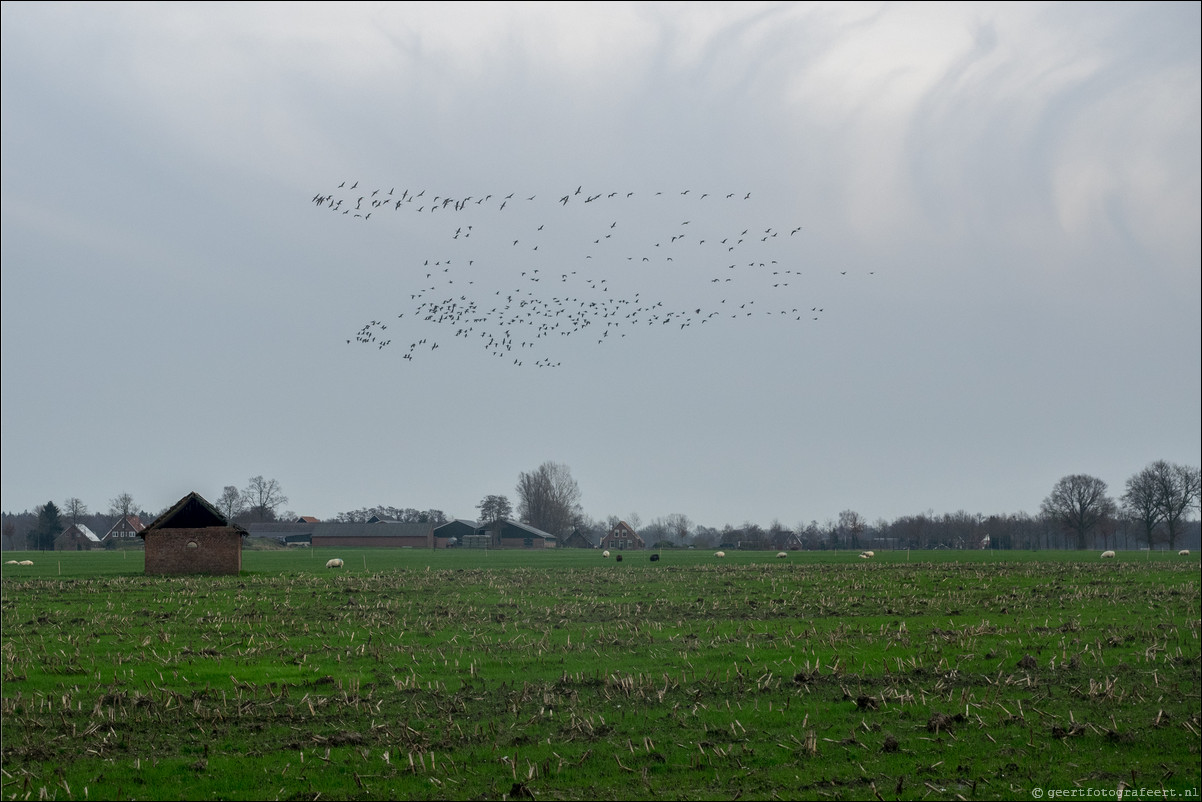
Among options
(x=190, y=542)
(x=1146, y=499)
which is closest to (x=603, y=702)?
(x=190, y=542)

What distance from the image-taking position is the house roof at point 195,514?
60094 mm

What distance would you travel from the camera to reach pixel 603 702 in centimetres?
2002

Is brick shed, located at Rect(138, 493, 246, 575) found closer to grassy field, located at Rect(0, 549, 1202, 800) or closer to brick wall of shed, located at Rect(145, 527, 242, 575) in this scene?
brick wall of shed, located at Rect(145, 527, 242, 575)

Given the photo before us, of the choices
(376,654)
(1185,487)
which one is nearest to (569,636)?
(376,654)

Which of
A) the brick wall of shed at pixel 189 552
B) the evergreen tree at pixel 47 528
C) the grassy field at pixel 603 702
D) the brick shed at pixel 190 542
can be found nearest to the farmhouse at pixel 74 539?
the evergreen tree at pixel 47 528

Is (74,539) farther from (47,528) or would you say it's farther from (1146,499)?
(1146,499)

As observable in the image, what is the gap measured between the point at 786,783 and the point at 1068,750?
5514mm

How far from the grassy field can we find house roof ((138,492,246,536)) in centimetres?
2428

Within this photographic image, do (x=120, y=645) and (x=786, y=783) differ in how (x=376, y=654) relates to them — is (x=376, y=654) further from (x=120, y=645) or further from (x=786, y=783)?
(x=786, y=783)

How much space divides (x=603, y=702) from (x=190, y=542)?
47.2 m

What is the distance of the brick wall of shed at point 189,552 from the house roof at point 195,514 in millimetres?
487

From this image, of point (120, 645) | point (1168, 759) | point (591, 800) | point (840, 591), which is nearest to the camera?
point (591, 800)

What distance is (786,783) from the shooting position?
49.4ft

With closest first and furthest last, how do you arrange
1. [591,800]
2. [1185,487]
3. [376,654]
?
1. [591,800]
2. [376,654]
3. [1185,487]
